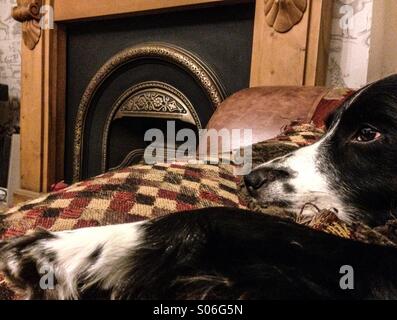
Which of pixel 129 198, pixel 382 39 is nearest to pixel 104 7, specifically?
pixel 382 39

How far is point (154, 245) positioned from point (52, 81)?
6.29 ft

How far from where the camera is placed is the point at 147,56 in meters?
1.67

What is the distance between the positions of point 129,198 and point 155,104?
4.32 ft

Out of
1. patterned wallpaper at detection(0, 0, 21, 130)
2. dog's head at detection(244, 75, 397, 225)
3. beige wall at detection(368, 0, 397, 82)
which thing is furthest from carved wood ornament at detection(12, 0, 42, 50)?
dog's head at detection(244, 75, 397, 225)

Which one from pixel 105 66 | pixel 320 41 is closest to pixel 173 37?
pixel 105 66

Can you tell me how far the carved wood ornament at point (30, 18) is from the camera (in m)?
1.95

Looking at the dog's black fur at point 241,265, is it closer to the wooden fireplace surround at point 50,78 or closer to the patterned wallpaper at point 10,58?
the wooden fireplace surround at point 50,78

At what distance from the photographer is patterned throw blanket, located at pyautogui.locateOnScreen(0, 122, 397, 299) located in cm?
34

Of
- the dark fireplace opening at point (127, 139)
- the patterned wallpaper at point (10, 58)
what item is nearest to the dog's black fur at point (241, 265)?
the dark fireplace opening at point (127, 139)

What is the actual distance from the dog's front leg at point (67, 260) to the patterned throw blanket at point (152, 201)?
1 centimetres

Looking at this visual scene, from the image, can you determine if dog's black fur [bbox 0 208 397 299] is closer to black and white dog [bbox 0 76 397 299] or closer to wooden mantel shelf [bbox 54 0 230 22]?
black and white dog [bbox 0 76 397 299]

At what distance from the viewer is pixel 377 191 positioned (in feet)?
1.09

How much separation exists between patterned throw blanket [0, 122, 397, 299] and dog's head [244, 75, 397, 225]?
0.04ft
